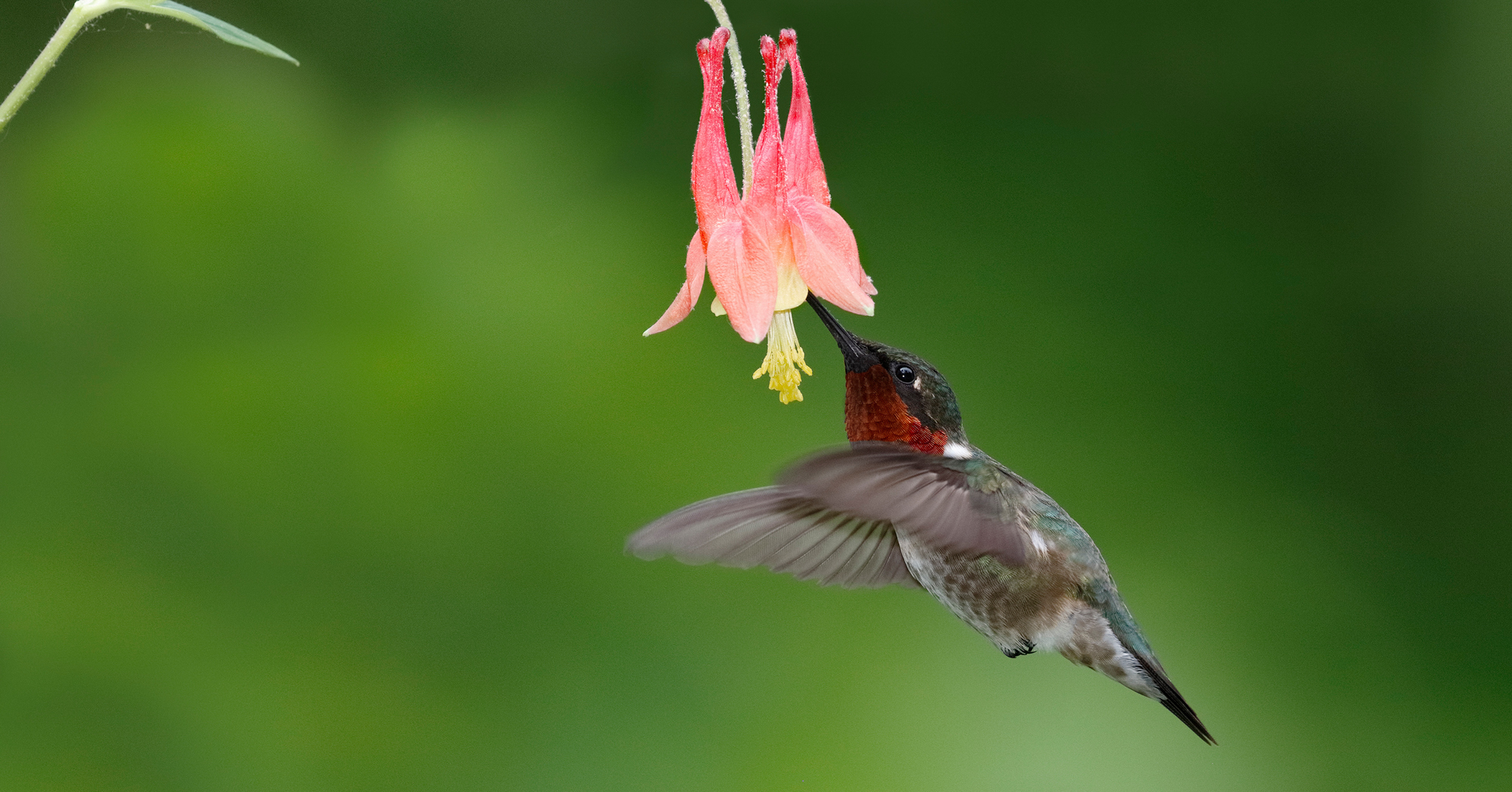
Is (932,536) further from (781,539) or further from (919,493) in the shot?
(781,539)

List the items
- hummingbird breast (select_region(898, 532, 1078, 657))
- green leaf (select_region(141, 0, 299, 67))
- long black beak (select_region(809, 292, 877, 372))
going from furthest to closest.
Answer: hummingbird breast (select_region(898, 532, 1078, 657)), long black beak (select_region(809, 292, 877, 372)), green leaf (select_region(141, 0, 299, 67))

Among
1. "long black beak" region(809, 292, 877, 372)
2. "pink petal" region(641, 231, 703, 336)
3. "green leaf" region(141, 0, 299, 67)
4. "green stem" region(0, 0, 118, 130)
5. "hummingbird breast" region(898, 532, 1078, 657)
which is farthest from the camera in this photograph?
"hummingbird breast" region(898, 532, 1078, 657)

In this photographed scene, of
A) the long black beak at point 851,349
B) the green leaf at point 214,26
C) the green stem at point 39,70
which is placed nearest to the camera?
the green stem at point 39,70

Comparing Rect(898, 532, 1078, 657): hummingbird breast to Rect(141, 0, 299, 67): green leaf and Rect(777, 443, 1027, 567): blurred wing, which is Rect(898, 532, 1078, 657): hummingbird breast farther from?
Rect(141, 0, 299, 67): green leaf

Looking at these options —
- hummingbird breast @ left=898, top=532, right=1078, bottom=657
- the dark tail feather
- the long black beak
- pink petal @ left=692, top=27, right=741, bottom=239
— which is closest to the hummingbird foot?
hummingbird breast @ left=898, top=532, right=1078, bottom=657

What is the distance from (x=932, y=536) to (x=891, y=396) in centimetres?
24

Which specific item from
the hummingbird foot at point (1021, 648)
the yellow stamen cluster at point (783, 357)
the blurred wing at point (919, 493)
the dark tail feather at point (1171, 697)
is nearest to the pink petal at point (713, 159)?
the yellow stamen cluster at point (783, 357)

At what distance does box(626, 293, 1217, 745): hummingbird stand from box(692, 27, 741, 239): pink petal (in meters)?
0.14

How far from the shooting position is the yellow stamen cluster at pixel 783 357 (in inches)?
49.7

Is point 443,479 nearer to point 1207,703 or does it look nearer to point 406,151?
point 406,151

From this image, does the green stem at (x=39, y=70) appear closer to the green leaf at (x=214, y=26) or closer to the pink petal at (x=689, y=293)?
the green leaf at (x=214, y=26)

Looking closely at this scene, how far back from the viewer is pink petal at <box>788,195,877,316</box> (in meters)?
1.18

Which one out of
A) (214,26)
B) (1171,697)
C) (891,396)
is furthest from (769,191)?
(1171,697)

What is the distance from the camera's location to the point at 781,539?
1430 mm
